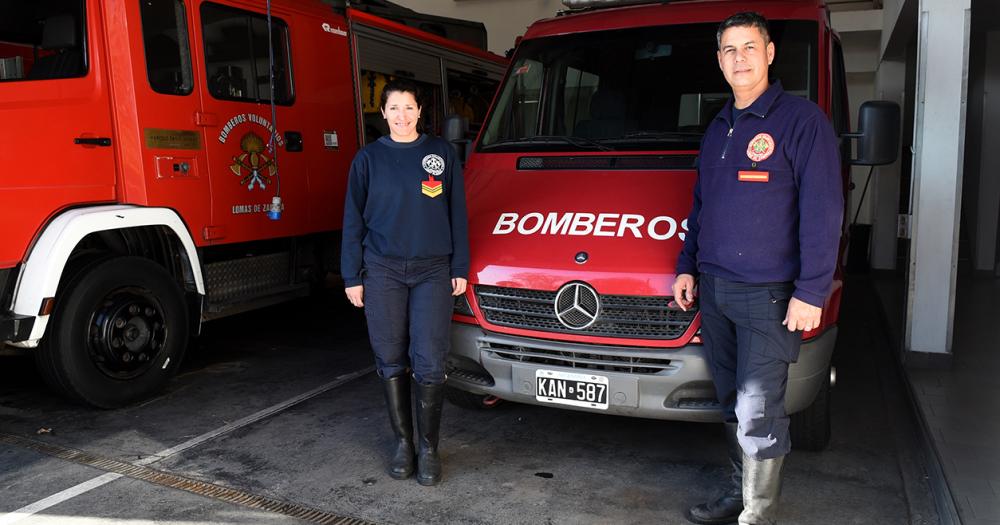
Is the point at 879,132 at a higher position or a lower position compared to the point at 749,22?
lower

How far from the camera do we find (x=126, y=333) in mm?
4656

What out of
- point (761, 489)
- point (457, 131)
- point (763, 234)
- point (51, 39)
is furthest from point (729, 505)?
point (51, 39)

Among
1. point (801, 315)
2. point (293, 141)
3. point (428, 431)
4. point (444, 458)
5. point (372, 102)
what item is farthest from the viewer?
point (372, 102)

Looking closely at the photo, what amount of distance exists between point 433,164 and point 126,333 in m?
2.38

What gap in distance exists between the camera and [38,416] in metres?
4.59

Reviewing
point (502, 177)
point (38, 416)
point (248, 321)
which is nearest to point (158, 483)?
point (38, 416)

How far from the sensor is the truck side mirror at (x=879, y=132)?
3.58 metres

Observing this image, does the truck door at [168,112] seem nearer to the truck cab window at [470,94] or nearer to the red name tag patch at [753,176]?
the truck cab window at [470,94]

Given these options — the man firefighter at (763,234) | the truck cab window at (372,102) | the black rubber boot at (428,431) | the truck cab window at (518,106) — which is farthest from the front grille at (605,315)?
the truck cab window at (372,102)

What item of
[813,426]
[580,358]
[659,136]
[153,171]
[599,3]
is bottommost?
[813,426]

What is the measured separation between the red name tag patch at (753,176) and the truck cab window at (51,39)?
12.1 ft

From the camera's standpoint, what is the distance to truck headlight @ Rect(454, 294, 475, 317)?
3.59 meters

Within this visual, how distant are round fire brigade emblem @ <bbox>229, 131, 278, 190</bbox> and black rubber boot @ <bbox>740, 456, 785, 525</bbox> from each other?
380 cm

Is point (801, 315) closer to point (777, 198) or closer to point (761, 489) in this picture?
point (777, 198)
